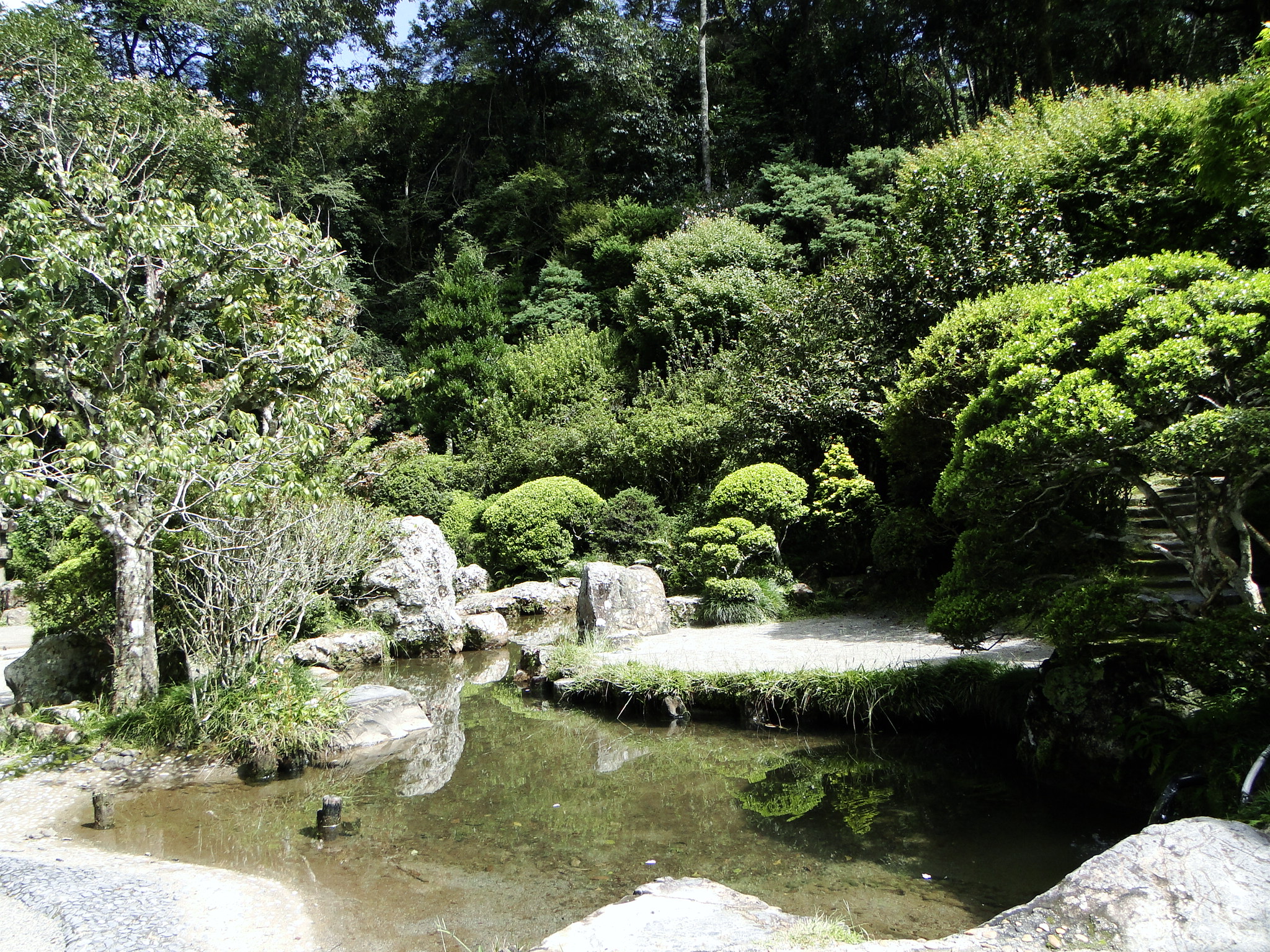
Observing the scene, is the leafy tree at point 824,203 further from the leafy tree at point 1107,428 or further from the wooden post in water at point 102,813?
the wooden post in water at point 102,813

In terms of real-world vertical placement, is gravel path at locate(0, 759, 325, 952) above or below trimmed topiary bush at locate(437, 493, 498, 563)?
below

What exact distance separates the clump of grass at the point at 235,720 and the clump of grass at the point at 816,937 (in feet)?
16.1

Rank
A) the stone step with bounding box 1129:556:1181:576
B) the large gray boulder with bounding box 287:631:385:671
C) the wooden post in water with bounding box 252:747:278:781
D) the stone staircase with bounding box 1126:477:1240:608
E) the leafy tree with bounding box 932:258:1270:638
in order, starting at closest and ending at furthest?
the leafy tree with bounding box 932:258:1270:638 → the wooden post in water with bounding box 252:747:278:781 → the stone staircase with bounding box 1126:477:1240:608 → the stone step with bounding box 1129:556:1181:576 → the large gray boulder with bounding box 287:631:385:671

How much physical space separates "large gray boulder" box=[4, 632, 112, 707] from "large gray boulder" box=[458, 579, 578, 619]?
5460mm

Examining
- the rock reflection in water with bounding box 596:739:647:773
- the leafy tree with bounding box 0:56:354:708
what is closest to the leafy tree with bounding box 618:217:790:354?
the leafy tree with bounding box 0:56:354:708

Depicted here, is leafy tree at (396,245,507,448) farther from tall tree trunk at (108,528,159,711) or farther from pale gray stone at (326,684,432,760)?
tall tree trunk at (108,528,159,711)

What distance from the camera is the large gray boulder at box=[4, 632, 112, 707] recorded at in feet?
27.5

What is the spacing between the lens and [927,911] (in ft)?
15.4

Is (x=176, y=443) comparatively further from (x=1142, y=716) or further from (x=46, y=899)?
(x=1142, y=716)

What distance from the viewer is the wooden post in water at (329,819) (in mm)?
5863

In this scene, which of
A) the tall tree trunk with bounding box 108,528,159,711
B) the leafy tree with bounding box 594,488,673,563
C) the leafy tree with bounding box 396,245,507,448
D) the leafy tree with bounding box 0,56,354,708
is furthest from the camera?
the leafy tree with bounding box 396,245,507,448

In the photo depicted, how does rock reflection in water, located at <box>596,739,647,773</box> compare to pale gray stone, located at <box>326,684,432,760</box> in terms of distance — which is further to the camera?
pale gray stone, located at <box>326,684,432,760</box>

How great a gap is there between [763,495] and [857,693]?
5.02 m

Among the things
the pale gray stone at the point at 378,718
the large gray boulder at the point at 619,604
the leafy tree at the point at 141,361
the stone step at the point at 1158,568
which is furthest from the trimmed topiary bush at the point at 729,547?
the leafy tree at the point at 141,361
